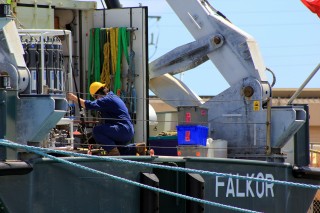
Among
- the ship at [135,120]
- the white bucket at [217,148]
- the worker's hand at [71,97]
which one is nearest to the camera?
the ship at [135,120]

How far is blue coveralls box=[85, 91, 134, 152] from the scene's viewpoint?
43.3ft

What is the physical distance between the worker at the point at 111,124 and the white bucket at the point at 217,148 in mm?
1287

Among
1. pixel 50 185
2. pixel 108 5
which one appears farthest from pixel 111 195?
pixel 108 5

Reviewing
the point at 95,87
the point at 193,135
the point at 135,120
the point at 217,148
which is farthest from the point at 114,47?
the point at 217,148

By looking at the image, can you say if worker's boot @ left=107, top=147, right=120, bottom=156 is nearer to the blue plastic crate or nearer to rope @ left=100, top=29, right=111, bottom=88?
the blue plastic crate

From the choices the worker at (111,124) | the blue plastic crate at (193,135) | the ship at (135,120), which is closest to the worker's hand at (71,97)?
the worker at (111,124)

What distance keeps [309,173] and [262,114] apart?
968mm

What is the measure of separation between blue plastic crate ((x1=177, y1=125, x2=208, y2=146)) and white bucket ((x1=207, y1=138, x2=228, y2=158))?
0.64 feet

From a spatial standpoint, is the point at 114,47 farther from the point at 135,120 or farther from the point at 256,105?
the point at 256,105

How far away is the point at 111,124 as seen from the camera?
13320 millimetres

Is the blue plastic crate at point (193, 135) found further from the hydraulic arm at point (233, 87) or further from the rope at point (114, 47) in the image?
the rope at point (114, 47)

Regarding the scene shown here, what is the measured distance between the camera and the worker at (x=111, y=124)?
43.2 feet

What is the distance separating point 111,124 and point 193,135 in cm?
118

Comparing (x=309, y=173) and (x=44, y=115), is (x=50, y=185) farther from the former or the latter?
(x=309, y=173)
